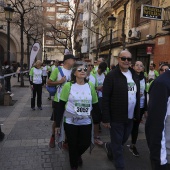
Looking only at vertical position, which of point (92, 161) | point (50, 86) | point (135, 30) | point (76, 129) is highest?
point (135, 30)

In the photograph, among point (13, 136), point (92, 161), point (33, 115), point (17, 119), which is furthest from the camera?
point (33, 115)

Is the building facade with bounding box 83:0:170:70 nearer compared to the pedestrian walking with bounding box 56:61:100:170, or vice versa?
the pedestrian walking with bounding box 56:61:100:170

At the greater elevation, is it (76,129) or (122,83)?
(122,83)

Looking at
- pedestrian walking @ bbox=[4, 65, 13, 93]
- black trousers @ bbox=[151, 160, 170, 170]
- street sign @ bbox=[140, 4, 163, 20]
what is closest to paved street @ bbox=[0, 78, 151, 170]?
black trousers @ bbox=[151, 160, 170, 170]

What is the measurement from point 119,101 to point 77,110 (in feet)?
2.03

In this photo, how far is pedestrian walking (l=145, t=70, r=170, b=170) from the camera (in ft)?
6.40

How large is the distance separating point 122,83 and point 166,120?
140 centimetres

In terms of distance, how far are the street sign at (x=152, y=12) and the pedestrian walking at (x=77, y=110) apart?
8.94 m

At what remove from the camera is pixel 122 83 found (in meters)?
3.39

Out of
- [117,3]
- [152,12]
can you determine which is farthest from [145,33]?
[117,3]

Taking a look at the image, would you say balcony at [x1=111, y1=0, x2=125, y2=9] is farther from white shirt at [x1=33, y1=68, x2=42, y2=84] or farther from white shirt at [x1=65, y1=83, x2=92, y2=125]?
white shirt at [x1=65, y1=83, x2=92, y2=125]

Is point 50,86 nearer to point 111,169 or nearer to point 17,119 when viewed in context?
point 111,169

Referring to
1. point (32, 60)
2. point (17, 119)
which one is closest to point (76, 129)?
point (17, 119)

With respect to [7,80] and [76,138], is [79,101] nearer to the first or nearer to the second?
[76,138]
